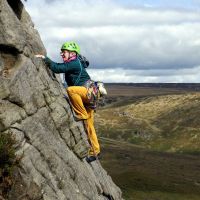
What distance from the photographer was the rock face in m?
18.1

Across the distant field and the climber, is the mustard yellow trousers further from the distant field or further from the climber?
the distant field

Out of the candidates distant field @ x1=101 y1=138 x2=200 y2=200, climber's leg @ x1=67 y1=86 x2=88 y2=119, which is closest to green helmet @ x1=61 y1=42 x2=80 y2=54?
climber's leg @ x1=67 y1=86 x2=88 y2=119

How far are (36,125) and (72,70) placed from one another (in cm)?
462

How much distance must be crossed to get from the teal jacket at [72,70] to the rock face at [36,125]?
1.64 feet

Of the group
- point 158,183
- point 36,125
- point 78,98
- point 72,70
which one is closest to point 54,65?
point 72,70

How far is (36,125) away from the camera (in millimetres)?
19641

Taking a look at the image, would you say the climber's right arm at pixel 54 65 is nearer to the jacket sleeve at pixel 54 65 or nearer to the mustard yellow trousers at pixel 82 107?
the jacket sleeve at pixel 54 65

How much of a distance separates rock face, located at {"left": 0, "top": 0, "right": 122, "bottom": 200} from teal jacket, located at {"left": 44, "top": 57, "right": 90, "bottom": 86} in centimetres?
50

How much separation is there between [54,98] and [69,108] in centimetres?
124

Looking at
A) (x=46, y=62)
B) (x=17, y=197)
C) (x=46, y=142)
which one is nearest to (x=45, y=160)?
(x=46, y=142)

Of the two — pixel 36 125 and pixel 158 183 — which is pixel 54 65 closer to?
pixel 36 125

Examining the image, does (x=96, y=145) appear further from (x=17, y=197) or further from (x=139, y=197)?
(x=139, y=197)

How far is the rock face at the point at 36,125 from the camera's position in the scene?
18.1 metres

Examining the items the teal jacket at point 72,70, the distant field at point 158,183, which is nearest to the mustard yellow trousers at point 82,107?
the teal jacket at point 72,70
